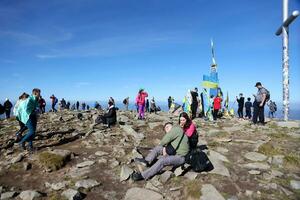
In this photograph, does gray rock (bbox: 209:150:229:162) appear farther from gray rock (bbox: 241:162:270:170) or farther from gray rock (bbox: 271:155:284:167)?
gray rock (bbox: 271:155:284:167)

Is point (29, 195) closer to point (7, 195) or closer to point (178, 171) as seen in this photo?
point (7, 195)

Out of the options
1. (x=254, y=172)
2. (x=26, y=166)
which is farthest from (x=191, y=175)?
(x=26, y=166)

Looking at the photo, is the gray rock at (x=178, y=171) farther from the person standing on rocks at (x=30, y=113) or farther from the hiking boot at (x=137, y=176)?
the person standing on rocks at (x=30, y=113)

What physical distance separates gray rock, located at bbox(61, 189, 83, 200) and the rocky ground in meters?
0.04

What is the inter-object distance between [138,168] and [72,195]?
3.05 m

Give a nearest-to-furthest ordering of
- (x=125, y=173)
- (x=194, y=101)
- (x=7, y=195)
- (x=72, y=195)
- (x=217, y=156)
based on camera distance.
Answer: (x=72, y=195) → (x=7, y=195) → (x=125, y=173) → (x=217, y=156) → (x=194, y=101)

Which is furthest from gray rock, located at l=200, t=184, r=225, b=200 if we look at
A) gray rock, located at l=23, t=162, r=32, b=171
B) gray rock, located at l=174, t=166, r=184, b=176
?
gray rock, located at l=23, t=162, r=32, b=171

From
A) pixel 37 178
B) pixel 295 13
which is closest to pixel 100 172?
pixel 37 178

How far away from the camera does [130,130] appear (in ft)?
58.4

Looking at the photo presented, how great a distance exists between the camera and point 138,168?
11328 millimetres

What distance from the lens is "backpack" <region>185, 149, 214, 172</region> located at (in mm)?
10273

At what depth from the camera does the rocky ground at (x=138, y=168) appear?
9.20 m

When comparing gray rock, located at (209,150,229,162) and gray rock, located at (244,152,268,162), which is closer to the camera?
gray rock, located at (209,150,229,162)

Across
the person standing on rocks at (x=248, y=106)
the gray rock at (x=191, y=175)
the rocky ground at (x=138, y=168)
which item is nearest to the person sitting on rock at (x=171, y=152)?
the rocky ground at (x=138, y=168)
